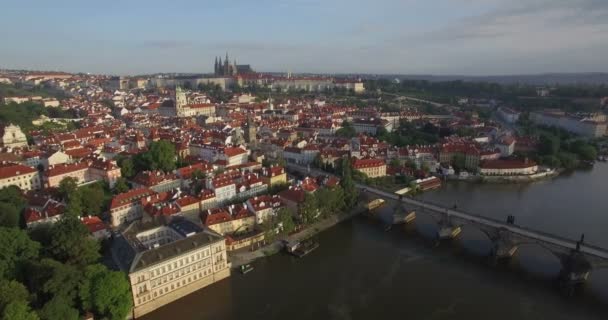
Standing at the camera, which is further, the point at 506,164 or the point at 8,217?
the point at 506,164

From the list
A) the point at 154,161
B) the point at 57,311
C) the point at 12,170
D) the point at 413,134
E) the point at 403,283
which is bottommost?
the point at 403,283

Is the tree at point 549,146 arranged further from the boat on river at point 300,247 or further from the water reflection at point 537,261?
the boat on river at point 300,247

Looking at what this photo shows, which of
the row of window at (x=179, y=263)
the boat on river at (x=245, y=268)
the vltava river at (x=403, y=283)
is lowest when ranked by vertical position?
the vltava river at (x=403, y=283)

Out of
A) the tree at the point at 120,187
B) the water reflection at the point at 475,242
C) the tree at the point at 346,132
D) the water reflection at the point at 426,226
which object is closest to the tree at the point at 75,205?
the tree at the point at 120,187

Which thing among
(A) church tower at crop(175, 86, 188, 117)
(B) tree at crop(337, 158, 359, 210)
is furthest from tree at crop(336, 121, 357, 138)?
Result: (A) church tower at crop(175, 86, 188, 117)

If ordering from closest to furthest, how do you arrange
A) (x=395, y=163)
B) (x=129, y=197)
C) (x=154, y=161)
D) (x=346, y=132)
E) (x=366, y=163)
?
(x=129, y=197)
(x=154, y=161)
(x=366, y=163)
(x=395, y=163)
(x=346, y=132)

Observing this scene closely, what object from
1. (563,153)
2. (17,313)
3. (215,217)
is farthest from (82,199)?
(563,153)

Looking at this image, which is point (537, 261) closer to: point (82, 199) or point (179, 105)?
point (82, 199)
